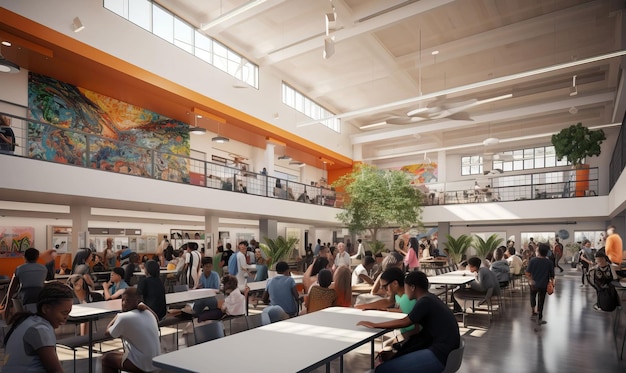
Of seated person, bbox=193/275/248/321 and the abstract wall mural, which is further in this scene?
the abstract wall mural

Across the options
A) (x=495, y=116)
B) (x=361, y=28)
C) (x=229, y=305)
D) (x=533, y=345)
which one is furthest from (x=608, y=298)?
(x=495, y=116)

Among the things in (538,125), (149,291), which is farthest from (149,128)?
(538,125)

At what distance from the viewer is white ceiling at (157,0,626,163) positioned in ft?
40.9

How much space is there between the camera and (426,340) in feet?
11.7

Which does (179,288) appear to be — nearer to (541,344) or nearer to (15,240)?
(541,344)

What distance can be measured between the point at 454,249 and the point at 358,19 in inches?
347

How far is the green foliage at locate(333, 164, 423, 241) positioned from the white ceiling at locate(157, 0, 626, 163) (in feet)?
12.1

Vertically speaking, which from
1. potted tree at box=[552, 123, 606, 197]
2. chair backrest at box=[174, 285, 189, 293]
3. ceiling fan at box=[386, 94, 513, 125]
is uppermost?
ceiling fan at box=[386, 94, 513, 125]

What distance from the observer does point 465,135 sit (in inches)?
958

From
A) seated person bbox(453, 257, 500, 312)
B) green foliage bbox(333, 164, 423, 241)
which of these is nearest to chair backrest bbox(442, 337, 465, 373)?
seated person bbox(453, 257, 500, 312)

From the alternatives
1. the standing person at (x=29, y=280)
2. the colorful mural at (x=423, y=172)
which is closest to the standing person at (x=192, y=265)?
the standing person at (x=29, y=280)

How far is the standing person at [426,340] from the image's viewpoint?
332cm

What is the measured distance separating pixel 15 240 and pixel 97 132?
4.41 meters

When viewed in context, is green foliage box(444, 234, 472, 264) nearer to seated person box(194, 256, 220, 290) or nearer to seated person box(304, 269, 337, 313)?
seated person box(194, 256, 220, 290)
